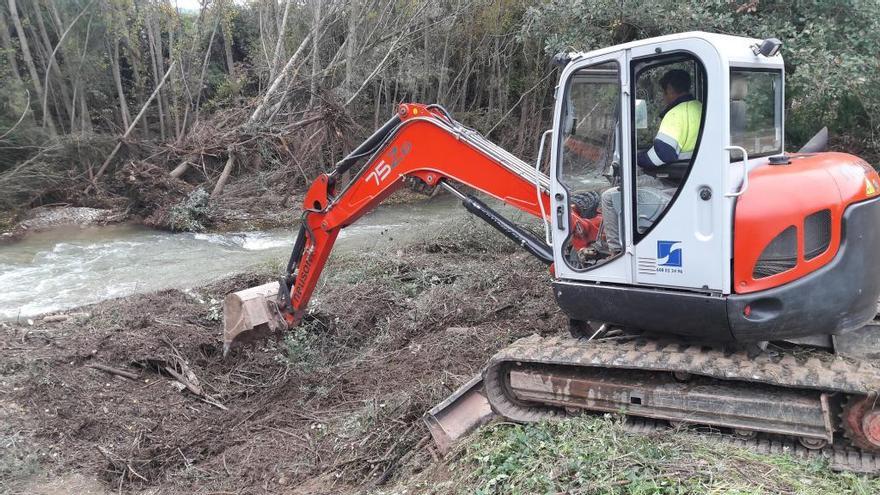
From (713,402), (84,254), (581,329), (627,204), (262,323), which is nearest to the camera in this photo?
(713,402)

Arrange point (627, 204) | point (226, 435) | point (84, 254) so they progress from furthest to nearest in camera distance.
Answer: point (84, 254) < point (226, 435) < point (627, 204)

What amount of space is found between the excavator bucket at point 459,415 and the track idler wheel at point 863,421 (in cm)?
184

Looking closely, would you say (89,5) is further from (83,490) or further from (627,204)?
(627,204)

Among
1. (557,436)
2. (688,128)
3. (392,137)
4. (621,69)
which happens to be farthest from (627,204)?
(392,137)

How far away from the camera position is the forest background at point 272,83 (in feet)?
32.6

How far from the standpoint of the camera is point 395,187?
5.24 m

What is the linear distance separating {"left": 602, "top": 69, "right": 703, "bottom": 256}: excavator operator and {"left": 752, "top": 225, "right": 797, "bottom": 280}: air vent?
56 centimetres

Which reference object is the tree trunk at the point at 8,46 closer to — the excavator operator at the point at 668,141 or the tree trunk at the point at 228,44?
the tree trunk at the point at 228,44

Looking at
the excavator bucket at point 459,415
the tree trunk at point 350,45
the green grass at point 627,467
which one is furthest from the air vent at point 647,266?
the tree trunk at point 350,45

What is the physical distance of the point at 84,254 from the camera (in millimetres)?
11938

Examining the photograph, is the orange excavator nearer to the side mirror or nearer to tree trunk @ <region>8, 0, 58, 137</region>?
the side mirror

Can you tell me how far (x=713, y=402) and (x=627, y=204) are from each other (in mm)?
1124

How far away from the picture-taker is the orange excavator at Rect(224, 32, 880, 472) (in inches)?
130

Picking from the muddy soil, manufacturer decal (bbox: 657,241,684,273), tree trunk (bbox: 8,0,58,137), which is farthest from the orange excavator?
tree trunk (bbox: 8,0,58,137)
